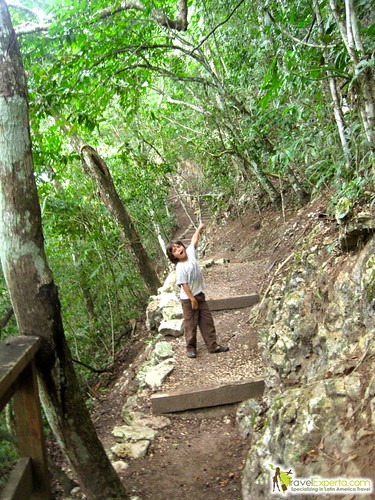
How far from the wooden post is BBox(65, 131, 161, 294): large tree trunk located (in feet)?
21.6

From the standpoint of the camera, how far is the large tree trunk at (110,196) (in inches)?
338

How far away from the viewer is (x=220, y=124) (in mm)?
9352

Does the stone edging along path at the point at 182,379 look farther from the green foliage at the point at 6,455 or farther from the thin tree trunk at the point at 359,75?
the thin tree trunk at the point at 359,75

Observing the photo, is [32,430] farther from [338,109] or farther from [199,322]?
[338,109]

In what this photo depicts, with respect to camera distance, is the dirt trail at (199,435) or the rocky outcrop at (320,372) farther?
the dirt trail at (199,435)

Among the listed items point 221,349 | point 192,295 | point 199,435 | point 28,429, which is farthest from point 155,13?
point 28,429

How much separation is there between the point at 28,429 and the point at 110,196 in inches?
268

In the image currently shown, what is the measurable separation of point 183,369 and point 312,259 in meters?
2.12

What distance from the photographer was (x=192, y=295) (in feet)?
16.2

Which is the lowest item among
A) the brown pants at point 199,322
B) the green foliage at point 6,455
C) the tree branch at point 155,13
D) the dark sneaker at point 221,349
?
the dark sneaker at point 221,349

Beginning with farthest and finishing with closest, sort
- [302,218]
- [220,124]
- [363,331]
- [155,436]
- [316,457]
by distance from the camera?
[220,124] → [302,218] → [155,436] → [363,331] → [316,457]

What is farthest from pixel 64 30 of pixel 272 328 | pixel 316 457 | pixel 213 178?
pixel 213 178

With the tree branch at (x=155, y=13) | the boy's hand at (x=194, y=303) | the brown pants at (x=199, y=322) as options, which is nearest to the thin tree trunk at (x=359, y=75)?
the boy's hand at (x=194, y=303)

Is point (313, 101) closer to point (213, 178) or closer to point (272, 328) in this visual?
point (272, 328)
